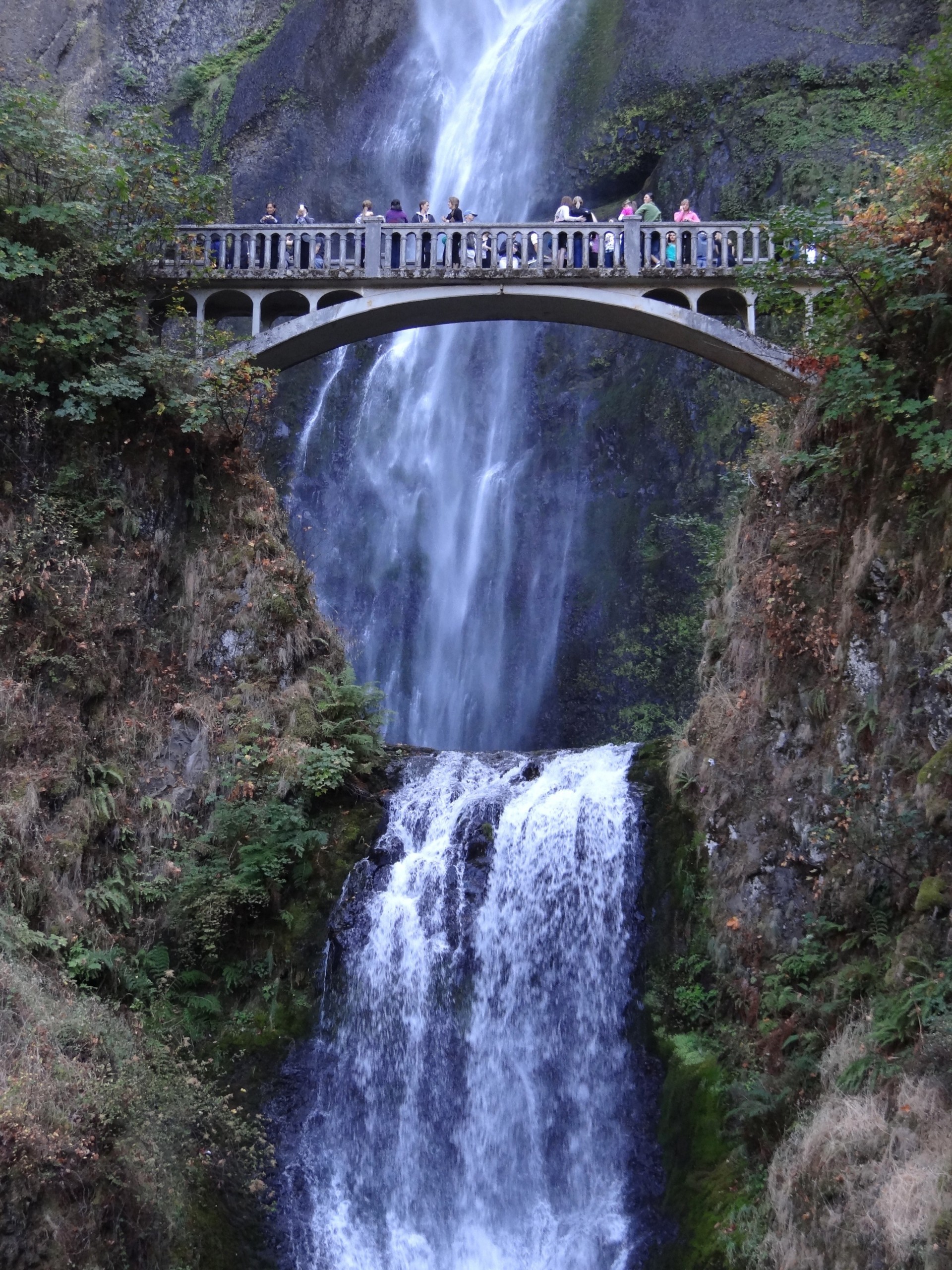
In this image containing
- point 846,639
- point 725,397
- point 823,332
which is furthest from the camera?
point 725,397

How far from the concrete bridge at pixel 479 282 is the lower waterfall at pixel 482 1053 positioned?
20.7 feet

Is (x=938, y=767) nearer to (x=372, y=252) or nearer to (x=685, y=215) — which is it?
(x=685, y=215)

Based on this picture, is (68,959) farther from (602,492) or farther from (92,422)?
(602,492)

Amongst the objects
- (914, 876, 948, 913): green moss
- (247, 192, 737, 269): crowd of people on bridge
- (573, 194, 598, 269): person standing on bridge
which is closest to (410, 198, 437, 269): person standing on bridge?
(247, 192, 737, 269): crowd of people on bridge

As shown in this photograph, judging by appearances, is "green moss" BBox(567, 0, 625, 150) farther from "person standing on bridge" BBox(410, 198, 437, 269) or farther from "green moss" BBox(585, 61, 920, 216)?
"person standing on bridge" BBox(410, 198, 437, 269)

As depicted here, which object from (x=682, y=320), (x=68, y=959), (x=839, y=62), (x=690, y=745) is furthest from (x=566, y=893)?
(x=839, y=62)

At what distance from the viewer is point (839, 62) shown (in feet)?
76.2

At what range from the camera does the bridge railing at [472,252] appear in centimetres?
1510

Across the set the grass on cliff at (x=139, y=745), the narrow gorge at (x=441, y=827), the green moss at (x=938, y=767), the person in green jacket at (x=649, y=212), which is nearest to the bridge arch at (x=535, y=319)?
the narrow gorge at (x=441, y=827)

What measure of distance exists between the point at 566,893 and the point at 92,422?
813cm

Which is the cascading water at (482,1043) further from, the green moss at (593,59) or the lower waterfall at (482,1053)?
the green moss at (593,59)

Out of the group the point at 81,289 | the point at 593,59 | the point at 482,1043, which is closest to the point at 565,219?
the point at 81,289

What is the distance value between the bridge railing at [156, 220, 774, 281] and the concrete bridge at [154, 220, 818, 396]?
2 cm

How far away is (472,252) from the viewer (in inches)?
613
